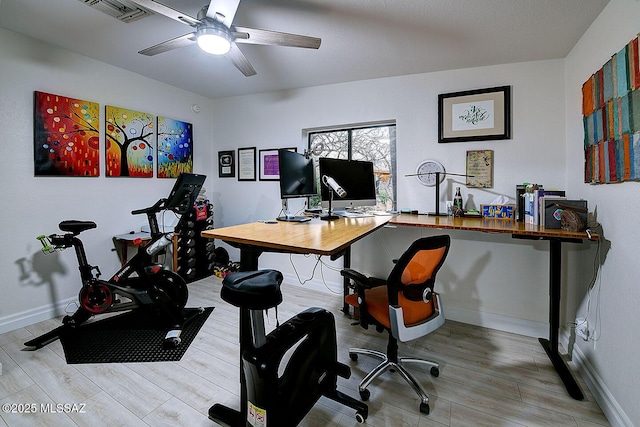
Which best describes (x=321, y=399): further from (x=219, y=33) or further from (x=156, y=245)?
(x=219, y=33)

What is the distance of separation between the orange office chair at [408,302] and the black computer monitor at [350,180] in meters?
0.87

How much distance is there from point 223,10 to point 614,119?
2.26 metres

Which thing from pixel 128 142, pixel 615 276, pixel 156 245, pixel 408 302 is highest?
pixel 128 142

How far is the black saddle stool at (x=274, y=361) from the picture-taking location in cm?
113

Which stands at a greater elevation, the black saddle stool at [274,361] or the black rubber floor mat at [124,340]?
the black saddle stool at [274,361]

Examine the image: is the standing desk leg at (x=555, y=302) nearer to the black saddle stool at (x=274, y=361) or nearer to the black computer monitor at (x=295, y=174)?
the black saddle stool at (x=274, y=361)

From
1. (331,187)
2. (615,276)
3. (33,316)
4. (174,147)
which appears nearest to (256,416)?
(331,187)

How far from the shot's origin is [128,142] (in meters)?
3.11

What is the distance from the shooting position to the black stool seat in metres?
1.09

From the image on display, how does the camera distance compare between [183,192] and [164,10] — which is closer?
[164,10]

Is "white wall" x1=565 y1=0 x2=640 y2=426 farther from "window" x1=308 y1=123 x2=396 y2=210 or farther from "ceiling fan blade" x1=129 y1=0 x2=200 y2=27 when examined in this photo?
"ceiling fan blade" x1=129 y1=0 x2=200 y2=27

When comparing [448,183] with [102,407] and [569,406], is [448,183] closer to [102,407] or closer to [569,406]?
[569,406]

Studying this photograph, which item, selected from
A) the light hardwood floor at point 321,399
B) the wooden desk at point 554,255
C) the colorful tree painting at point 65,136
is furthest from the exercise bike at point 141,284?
the wooden desk at point 554,255

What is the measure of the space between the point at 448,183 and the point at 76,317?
11.3ft
